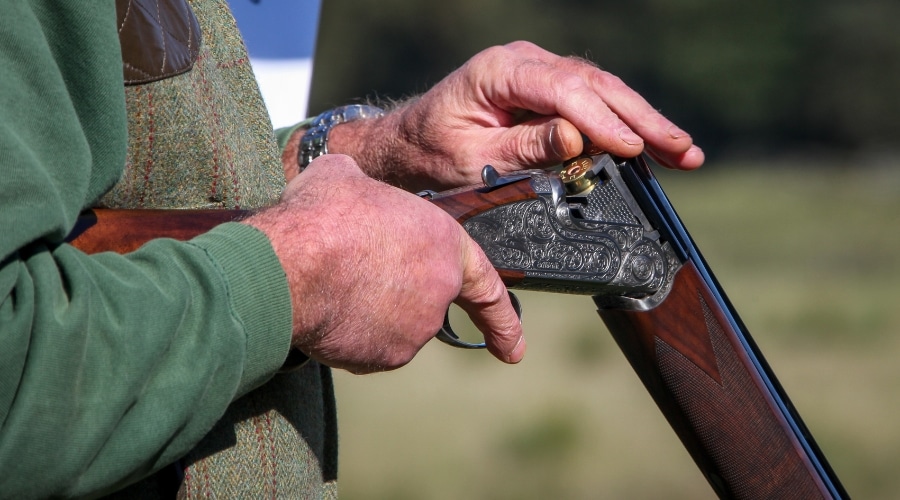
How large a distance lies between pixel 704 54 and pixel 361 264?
27.4m

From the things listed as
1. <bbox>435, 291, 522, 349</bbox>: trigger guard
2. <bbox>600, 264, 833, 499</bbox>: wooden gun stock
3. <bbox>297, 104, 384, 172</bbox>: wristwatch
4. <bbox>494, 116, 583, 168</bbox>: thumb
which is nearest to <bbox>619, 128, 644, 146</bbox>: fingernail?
<bbox>494, 116, 583, 168</bbox>: thumb

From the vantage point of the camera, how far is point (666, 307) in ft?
7.18

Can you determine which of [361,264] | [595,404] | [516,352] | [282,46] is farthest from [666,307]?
[595,404]

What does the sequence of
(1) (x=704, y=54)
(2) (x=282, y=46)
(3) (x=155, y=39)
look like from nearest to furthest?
(3) (x=155, y=39) → (2) (x=282, y=46) → (1) (x=704, y=54)

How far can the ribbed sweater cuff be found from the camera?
1.45 metres

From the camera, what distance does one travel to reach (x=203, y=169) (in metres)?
1.86

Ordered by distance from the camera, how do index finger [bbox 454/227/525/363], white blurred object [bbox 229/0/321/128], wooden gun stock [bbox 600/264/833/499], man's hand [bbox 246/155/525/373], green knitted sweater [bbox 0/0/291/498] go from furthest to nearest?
white blurred object [bbox 229/0/321/128] < wooden gun stock [bbox 600/264/833/499] < index finger [bbox 454/227/525/363] < man's hand [bbox 246/155/525/373] < green knitted sweater [bbox 0/0/291/498]

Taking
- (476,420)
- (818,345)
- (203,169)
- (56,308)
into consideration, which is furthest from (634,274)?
(818,345)

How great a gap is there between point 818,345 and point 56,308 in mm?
9260

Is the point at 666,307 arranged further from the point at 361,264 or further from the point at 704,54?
the point at 704,54

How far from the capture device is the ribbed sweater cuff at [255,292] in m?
1.45

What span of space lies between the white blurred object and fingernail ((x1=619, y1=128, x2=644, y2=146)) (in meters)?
1.44

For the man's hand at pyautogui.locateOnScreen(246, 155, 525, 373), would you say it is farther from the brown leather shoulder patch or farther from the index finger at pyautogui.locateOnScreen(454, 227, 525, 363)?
the brown leather shoulder patch

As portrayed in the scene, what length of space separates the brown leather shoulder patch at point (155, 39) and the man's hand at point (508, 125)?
807 millimetres
